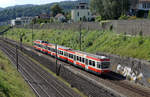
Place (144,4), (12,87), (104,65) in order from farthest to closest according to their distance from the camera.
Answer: (144,4), (104,65), (12,87)

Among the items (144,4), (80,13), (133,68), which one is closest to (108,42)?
(133,68)

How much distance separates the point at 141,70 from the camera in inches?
1176

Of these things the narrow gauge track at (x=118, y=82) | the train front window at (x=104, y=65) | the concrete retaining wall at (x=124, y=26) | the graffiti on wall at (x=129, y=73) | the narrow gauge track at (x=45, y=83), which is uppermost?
the concrete retaining wall at (x=124, y=26)

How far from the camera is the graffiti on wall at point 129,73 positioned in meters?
30.2

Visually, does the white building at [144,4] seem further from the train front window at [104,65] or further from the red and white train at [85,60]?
the train front window at [104,65]

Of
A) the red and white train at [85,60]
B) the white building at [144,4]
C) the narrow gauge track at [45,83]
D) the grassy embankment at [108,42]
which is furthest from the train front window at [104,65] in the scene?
the white building at [144,4]

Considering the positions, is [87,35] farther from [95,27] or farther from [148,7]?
[148,7]

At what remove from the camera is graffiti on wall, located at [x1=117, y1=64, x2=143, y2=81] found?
30172 mm

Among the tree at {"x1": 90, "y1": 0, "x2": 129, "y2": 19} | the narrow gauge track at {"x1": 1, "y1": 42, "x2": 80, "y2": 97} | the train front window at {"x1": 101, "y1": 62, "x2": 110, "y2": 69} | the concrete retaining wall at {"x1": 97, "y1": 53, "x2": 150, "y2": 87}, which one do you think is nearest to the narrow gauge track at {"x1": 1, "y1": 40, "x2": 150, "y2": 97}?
the concrete retaining wall at {"x1": 97, "y1": 53, "x2": 150, "y2": 87}

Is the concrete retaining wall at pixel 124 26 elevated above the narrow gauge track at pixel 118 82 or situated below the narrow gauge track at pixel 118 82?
above

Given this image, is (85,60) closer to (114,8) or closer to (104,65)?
(104,65)

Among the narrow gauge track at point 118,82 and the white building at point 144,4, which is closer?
the narrow gauge track at point 118,82

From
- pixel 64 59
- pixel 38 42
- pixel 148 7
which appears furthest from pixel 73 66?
pixel 148 7

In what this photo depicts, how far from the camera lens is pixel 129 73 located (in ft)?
105
